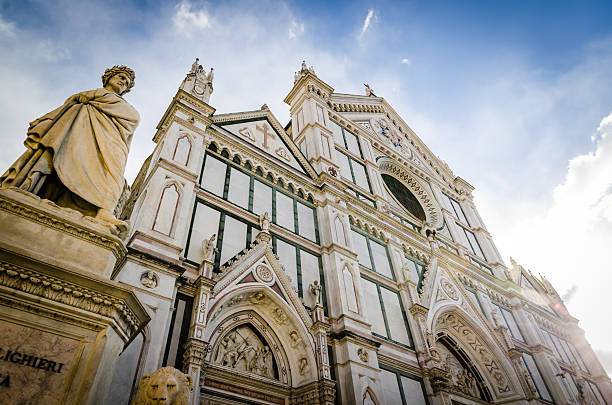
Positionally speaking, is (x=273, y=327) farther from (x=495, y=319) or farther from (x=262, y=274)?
(x=495, y=319)

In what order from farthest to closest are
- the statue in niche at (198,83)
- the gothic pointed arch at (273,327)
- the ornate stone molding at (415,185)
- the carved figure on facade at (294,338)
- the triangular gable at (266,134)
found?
the ornate stone molding at (415,185)
the triangular gable at (266,134)
the statue in niche at (198,83)
the carved figure on facade at (294,338)
the gothic pointed arch at (273,327)

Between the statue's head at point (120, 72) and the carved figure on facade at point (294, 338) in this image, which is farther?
the carved figure on facade at point (294, 338)

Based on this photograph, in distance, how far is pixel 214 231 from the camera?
32.7 ft

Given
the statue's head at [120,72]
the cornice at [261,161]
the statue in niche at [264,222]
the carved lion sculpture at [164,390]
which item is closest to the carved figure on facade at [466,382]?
the cornice at [261,161]

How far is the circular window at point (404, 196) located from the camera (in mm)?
20230

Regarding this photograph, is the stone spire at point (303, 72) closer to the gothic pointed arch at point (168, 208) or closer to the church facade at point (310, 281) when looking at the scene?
the church facade at point (310, 281)

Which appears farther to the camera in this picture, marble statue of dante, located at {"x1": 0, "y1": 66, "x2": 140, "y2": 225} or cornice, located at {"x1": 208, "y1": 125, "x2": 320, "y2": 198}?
cornice, located at {"x1": 208, "y1": 125, "x2": 320, "y2": 198}

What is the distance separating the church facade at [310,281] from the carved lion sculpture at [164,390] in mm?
2547

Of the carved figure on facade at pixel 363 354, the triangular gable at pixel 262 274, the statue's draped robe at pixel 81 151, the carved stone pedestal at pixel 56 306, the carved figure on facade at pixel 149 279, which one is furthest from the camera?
the carved figure on facade at pixel 363 354

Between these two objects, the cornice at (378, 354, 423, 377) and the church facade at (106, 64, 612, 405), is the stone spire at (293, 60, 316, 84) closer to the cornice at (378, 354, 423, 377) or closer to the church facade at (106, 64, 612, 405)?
the church facade at (106, 64, 612, 405)

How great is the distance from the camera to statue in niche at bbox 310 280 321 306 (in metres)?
10.2

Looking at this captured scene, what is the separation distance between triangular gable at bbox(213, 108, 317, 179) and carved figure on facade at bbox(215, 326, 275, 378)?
6566 mm

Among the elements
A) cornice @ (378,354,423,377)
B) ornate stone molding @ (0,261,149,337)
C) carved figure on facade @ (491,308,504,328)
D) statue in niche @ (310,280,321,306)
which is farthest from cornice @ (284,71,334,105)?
ornate stone molding @ (0,261,149,337)

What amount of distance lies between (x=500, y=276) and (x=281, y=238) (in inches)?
551
